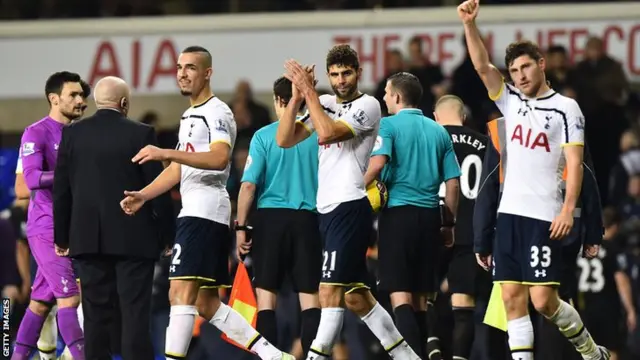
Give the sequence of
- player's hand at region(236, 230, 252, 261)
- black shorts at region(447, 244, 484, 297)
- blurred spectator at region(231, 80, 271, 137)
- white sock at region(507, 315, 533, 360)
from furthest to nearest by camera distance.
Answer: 1. blurred spectator at region(231, 80, 271, 137)
2. black shorts at region(447, 244, 484, 297)
3. player's hand at region(236, 230, 252, 261)
4. white sock at region(507, 315, 533, 360)

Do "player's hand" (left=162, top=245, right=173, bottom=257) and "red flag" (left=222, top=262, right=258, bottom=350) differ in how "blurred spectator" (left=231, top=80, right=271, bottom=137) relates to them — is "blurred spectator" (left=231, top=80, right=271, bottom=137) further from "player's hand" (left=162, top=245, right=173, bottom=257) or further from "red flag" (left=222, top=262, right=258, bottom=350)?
"player's hand" (left=162, top=245, right=173, bottom=257)

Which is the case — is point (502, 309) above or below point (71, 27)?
below

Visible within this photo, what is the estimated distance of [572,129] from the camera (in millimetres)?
9805

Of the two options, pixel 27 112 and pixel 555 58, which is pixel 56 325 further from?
pixel 27 112

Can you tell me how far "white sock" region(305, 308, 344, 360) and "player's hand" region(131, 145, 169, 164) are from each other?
4.85 feet

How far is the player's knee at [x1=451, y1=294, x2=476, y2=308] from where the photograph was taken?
39.1 ft

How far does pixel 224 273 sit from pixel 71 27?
384 inches

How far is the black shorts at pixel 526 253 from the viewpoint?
32.2 ft

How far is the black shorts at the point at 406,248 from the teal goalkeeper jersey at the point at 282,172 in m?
0.63

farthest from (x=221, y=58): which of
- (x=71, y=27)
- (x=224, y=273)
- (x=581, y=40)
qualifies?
(x=224, y=273)

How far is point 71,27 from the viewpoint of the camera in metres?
19.4

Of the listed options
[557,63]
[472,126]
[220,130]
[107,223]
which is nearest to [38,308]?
[107,223]

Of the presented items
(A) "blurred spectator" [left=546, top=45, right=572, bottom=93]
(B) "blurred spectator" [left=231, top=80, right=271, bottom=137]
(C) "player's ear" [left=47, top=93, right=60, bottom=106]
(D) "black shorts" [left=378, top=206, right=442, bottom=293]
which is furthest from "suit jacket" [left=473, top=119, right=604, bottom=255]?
(B) "blurred spectator" [left=231, top=80, right=271, bottom=137]

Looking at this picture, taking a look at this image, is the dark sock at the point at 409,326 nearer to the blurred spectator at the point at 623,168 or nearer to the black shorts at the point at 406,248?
the black shorts at the point at 406,248
